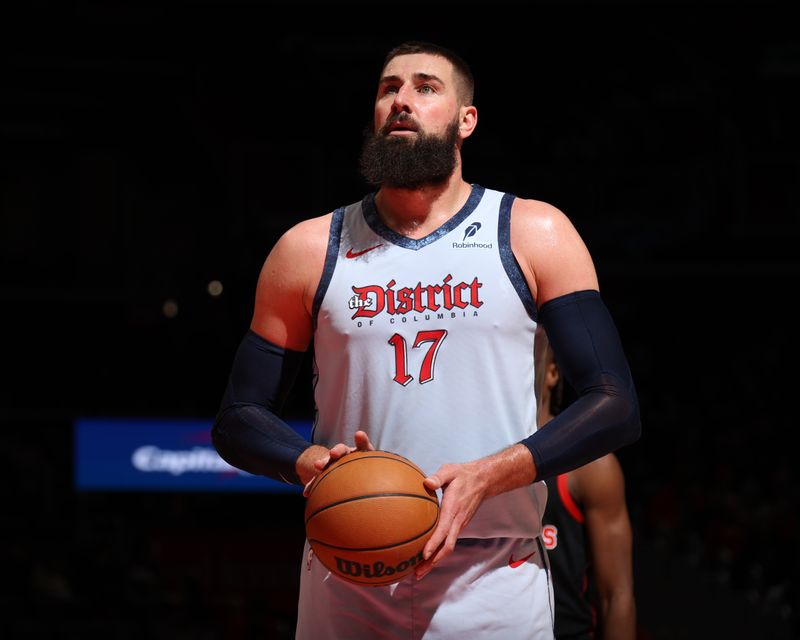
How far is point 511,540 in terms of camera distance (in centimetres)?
303

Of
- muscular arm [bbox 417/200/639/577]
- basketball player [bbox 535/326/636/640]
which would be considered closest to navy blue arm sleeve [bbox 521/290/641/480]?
muscular arm [bbox 417/200/639/577]

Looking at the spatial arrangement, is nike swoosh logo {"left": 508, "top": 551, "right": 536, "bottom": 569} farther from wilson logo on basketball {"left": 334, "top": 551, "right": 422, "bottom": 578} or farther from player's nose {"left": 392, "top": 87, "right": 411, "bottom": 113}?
player's nose {"left": 392, "top": 87, "right": 411, "bottom": 113}

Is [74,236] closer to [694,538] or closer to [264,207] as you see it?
[264,207]

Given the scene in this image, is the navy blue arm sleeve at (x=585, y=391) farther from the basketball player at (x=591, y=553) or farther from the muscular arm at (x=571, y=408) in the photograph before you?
the basketball player at (x=591, y=553)

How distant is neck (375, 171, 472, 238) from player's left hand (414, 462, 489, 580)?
73 centimetres

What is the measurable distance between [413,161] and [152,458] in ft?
37.4

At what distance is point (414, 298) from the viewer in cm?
302

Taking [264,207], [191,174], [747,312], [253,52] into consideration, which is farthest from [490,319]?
[747,312]

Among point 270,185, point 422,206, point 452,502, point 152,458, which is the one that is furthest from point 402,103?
point 270,185

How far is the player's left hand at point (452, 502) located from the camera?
2668 millimetres

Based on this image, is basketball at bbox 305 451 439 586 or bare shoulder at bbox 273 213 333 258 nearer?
basketball at bbox 305 451 439 586

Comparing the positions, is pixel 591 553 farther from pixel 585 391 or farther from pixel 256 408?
pixel 256 408

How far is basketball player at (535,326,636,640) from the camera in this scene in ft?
14.6

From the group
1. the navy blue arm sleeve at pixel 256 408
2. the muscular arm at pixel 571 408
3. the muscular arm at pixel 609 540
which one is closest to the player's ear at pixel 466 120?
the muscular arm at pixel 571 408
